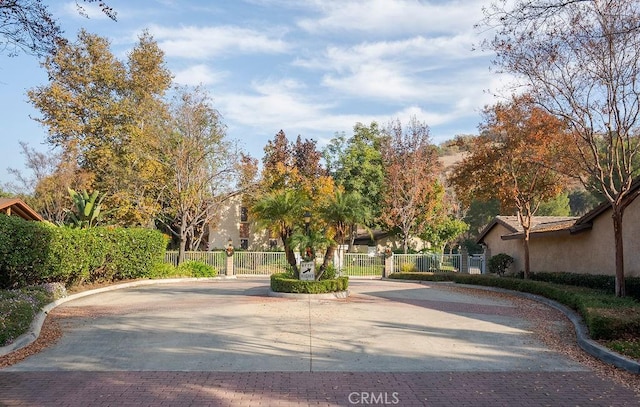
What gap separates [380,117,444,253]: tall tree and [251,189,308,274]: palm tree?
22.5 meters

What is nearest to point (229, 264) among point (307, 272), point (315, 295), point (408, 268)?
point (408, 268)

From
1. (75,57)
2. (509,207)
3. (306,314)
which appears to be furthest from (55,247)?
(75,57)

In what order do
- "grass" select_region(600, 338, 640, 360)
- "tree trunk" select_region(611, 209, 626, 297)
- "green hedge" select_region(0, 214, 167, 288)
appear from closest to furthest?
"grass" select_region(600, 338, 640, 360), "tree trunk" select_region(611, 209, 626, 297), "green hedge" select_region(0, 214, 167, 288)

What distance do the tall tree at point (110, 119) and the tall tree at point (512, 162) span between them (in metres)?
18.9

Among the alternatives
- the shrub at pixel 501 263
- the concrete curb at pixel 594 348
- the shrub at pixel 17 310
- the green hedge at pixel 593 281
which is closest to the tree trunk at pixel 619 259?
the green hedge at pixel 593 281

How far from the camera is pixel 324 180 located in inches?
1642

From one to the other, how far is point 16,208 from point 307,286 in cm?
1513

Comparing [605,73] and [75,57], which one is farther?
[75,57]

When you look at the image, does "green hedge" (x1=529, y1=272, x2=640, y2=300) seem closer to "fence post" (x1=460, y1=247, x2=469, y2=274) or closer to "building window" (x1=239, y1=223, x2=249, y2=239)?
"fence post" (x1=460, y1=247, x2=469, y2=274)

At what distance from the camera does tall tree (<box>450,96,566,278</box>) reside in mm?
18703

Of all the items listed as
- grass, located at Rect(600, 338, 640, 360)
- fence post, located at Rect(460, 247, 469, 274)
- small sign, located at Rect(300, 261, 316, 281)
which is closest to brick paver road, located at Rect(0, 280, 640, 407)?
grass, located at Rect(600, 338, 640, 360)

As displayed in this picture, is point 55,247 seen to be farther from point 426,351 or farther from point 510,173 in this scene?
point 510,173

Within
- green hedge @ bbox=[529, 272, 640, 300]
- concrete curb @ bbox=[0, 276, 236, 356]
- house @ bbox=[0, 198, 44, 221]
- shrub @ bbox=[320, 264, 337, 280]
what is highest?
house @ bbox=[0, 198, 44, 221]

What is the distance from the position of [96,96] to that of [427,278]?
23.7m
